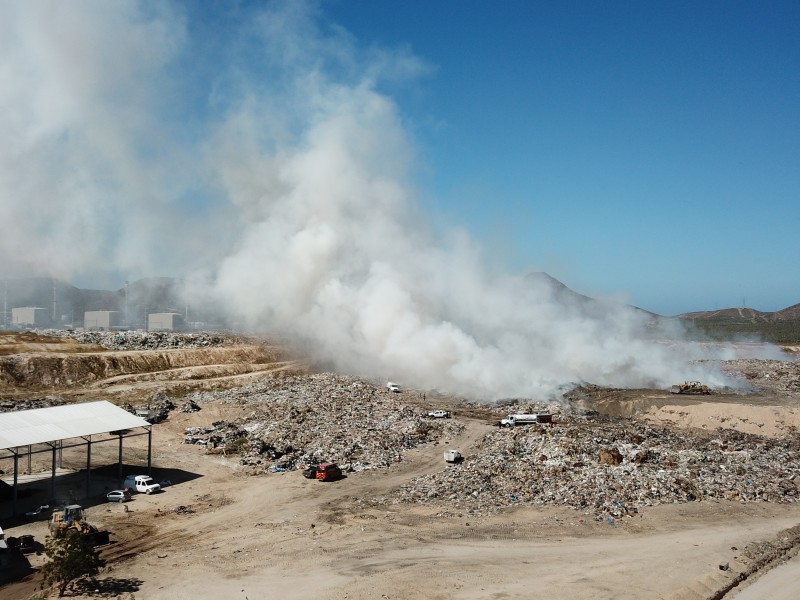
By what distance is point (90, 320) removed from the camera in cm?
10206

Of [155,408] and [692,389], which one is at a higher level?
[155,408]

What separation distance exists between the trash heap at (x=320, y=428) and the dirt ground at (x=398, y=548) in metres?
3.55

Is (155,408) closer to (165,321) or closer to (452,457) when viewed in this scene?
(452,457)

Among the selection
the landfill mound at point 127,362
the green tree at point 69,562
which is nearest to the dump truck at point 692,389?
the landfill mound at point 127,362

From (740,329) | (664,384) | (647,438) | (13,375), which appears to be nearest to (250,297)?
(13,375)

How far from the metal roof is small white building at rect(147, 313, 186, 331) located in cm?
7784

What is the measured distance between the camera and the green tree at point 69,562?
15578 millimetres

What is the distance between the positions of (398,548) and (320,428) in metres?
16.1

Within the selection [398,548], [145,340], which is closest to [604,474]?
[398,548]

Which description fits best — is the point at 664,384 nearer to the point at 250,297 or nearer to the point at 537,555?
the point at 537,555

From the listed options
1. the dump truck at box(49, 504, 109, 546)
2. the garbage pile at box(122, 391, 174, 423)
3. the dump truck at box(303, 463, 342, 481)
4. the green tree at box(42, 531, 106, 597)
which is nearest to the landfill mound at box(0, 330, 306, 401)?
the garbage pile at box(122, 391, 174, 423)

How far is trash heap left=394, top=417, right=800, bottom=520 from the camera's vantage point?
24.0 meters

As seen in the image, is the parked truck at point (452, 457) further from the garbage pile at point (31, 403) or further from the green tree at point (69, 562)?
the garbage pile at point (31, 403)

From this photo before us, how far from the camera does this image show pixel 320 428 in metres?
34.9
